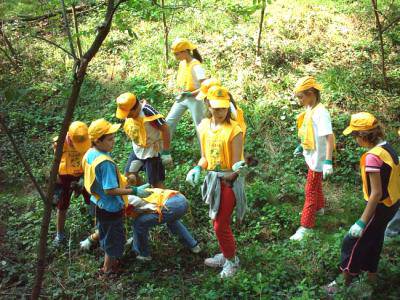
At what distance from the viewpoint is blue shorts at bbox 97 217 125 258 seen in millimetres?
4480

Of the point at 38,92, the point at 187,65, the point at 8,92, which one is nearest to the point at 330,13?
the point at 187,65

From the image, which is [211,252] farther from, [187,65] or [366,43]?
[366,43]

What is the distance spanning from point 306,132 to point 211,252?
1.70 meters

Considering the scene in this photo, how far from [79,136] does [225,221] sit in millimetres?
1833

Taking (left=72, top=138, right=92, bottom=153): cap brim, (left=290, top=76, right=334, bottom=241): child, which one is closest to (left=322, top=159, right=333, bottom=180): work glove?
(left=290, top=76, right=334, bottom=241): child

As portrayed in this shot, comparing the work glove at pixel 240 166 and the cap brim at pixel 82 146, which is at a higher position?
the cap brim at pixel 82 146

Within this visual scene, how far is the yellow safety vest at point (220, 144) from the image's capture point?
4164 millimetres

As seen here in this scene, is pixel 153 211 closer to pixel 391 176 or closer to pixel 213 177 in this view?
pixel 213 177

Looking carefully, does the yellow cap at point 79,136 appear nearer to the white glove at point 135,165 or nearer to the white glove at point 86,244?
the white glove at point 135,165

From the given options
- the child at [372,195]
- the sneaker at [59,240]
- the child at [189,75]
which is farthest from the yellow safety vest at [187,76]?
the child at [372,195]

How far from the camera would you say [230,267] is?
4.52m

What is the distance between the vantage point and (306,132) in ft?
15.8

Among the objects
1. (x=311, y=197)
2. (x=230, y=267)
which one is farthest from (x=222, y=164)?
(x=311, y=197)

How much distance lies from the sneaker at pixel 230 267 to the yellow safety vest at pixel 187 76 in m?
2.70
